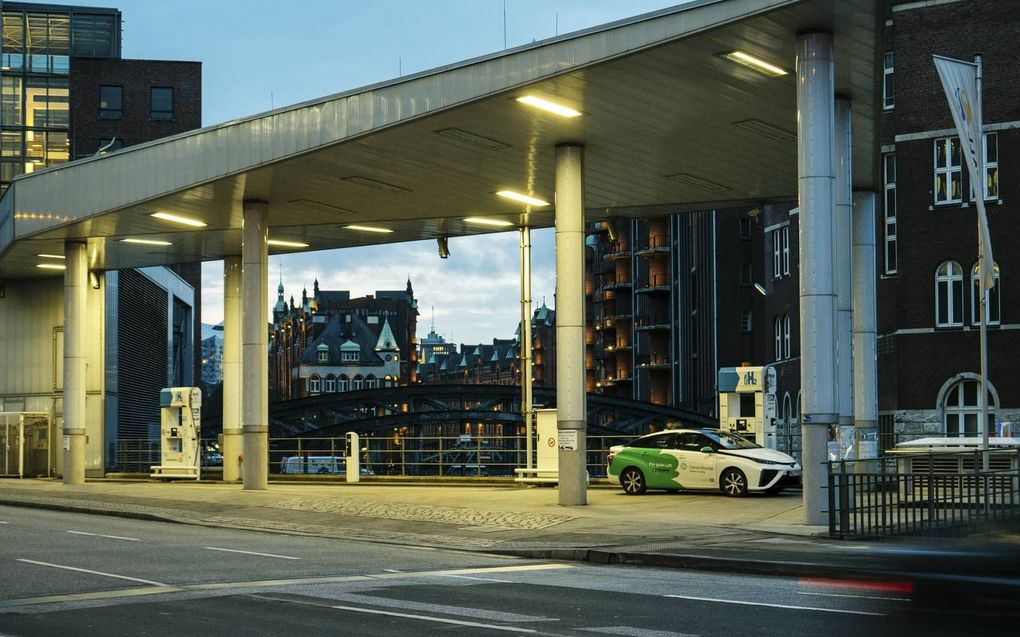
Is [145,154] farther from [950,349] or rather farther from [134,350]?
[950,349]

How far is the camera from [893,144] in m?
54.5

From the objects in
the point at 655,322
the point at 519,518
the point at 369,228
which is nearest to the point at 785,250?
the point at 369,228

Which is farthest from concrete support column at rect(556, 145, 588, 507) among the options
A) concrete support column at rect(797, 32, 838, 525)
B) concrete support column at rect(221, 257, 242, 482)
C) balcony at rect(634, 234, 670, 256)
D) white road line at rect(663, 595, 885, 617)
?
balcony at rect(634, 234, 670, 256)

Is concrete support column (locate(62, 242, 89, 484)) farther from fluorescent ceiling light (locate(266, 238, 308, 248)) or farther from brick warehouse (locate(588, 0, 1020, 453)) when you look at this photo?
brick warehouse (locate(588, 0, 1020, 453))

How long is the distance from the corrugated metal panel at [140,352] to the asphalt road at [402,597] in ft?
112

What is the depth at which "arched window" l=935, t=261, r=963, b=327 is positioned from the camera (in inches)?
2014

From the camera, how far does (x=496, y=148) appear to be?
28.9 meters

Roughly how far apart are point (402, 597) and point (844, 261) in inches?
664

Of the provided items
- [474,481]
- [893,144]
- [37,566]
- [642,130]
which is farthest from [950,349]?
[37,566]

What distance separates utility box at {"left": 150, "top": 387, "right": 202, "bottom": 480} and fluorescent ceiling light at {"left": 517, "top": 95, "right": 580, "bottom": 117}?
19119mm

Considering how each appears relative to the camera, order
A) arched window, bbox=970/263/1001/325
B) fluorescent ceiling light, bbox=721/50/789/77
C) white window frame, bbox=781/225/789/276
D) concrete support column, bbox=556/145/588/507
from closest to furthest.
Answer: fluorescent ceiling light, bbox=721/50/789/77
concrete support column, bbox=556/145/588/507
arched window, bbox=970/263/1001/325
white window frame, bbox=781/225/789/276

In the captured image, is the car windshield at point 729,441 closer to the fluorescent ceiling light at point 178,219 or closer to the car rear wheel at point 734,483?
the car rear wheel at point 734,483

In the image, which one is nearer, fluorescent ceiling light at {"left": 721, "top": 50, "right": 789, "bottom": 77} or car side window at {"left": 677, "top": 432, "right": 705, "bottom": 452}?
fluorescent ceiling light at {"left": 721, "top": 50, "right": 789, "bottom": 77}

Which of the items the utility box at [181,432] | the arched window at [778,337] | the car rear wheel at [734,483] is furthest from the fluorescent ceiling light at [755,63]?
the arched window at [778,337]
